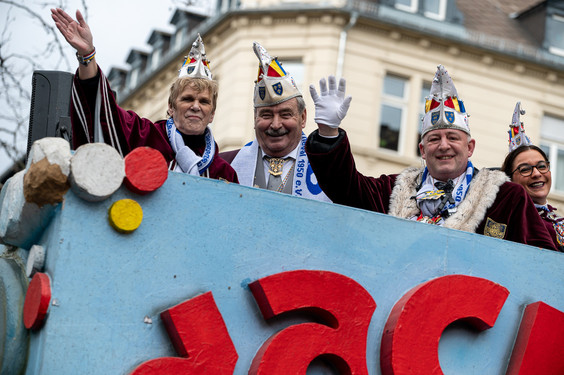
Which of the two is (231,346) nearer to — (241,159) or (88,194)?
(88,194)

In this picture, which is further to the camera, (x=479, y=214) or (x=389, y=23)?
(x=389, y=23)

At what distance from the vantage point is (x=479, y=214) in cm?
425

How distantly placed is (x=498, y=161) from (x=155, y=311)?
15629 millimetres

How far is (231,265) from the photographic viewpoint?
133 inches

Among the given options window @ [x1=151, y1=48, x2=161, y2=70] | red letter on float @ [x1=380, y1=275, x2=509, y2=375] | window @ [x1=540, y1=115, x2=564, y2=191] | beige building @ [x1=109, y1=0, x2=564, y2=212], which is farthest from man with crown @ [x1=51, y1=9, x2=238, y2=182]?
window @ [x1=151, y1=48, x2=161, y2=70]

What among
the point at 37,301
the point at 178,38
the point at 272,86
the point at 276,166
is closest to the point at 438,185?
the point at 276,166

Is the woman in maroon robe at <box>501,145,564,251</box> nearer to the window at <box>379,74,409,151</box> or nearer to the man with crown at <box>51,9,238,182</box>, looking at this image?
the man with crown at <box>51,9,238,182</box>

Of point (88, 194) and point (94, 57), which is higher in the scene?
point (94, 57)

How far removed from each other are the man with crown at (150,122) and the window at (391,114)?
1318 centimetres

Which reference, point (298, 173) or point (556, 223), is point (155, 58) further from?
point (298, 173)

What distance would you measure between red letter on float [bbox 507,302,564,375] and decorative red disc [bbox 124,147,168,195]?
1.67 meters

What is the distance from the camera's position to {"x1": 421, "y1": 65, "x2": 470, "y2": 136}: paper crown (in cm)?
454

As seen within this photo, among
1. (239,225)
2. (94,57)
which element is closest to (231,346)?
(239,225)

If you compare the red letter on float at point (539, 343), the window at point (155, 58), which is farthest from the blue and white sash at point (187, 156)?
the window at point (155, 58)
